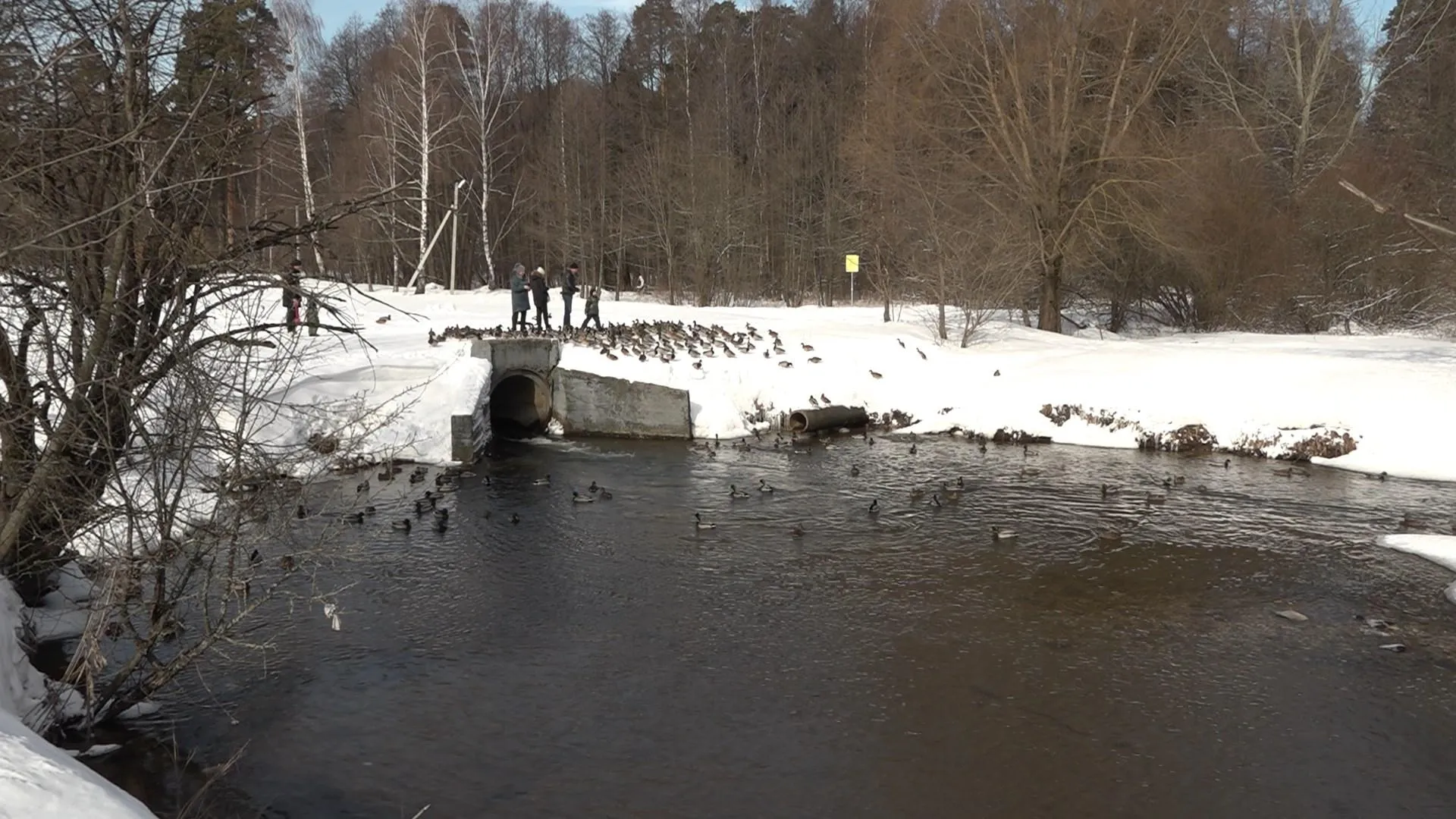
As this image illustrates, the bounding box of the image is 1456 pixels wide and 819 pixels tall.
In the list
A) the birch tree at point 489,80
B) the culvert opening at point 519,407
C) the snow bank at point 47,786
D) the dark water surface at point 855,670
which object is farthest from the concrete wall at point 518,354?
the birch tree at point 489,80

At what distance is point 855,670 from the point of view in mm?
8641

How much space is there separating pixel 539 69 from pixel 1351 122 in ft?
130

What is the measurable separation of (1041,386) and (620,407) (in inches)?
350

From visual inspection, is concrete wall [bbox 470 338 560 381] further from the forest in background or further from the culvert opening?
the forest in background

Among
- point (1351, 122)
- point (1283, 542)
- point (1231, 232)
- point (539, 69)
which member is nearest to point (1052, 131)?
point (1231, 232)

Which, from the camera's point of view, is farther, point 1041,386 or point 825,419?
point 1041,386

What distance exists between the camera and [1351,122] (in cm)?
3167

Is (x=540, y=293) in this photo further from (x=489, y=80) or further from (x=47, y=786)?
(x=47, y=786)

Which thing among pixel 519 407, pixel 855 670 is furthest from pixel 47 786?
pixel 519 407

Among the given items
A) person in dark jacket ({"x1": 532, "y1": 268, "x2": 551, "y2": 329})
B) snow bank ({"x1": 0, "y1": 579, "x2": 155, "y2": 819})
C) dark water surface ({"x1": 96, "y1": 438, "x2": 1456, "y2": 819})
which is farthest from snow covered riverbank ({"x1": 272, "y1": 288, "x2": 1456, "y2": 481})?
snow bank ({"x1": 0, "y1": 579, "x2": 155, "y2": 819})

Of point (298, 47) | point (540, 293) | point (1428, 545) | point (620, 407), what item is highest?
point (298, 47)

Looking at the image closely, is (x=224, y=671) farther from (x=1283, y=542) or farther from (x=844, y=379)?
(x=844, y=379)

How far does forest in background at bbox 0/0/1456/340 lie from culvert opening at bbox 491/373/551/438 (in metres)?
4.53

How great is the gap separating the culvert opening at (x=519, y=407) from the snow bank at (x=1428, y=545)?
15.0 meters
